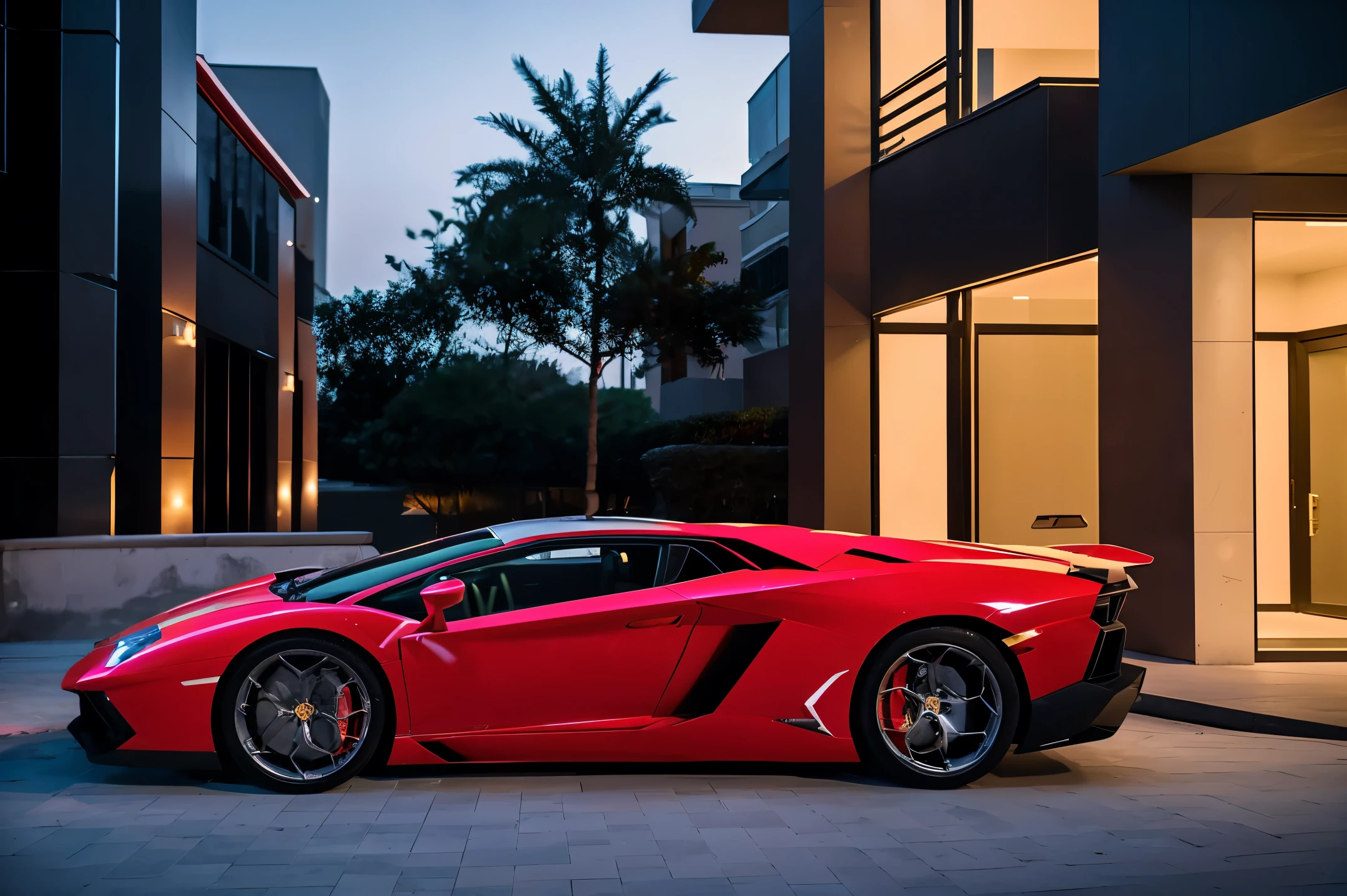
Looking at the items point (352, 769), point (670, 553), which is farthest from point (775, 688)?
point (352, 769)

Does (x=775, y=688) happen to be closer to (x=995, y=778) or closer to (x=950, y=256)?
(x=995, y=778)

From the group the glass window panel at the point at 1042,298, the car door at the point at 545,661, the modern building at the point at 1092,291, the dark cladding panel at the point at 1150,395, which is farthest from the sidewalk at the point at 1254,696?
the glass window panel at the point at 1042,298

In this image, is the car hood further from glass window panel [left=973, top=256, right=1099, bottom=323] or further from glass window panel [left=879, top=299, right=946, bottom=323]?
glass window panel [left=879, top=299, right=946, bottom=323]

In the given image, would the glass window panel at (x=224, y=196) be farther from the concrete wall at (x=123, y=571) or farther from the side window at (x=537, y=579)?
the side window at (x=537, y=579)

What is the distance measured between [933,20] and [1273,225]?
527cm

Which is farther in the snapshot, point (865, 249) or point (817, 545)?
point (865, 249)

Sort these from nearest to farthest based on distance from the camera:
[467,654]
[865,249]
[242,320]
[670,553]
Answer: [467,654] < [670,553] < [865,249] < [242,320]

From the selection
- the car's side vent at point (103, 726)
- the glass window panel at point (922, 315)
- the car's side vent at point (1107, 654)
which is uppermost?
the glass window panel at point (922, 315)

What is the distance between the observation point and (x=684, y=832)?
165 inches

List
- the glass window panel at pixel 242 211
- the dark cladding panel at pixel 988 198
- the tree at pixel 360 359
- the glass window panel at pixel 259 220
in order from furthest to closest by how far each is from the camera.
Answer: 1. the tree at pixel 360 359
2. the glass window panel at pixel 259 220
3. the glass window panel at pixel 242 211
4. the dark cladding panel at pixel 988 198

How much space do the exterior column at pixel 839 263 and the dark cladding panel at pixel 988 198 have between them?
11.3 inches

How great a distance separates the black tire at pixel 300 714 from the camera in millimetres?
4570

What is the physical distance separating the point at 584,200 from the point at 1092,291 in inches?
832

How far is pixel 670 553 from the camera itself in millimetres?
4965
